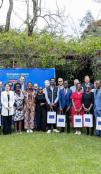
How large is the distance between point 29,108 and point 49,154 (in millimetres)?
4549

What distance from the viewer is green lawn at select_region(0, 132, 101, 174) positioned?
10344 mm

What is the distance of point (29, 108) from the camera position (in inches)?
651

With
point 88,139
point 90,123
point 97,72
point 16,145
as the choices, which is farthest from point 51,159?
point 97,72

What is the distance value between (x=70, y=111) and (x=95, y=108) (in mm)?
1033

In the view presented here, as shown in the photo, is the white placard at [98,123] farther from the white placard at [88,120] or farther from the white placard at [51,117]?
the white placard at [51,117]

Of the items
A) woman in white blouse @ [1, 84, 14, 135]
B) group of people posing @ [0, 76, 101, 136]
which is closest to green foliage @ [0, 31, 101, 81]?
group of people posing @ [0, 76, 101, 136]

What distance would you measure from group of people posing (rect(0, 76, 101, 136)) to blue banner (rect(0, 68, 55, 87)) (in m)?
1.70

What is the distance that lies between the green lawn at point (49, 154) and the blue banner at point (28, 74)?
3297 mm

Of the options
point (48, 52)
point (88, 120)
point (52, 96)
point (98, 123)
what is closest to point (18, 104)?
point (52, 96)

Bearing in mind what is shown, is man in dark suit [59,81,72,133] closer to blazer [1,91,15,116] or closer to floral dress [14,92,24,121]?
floral dress [14,92,24,121]

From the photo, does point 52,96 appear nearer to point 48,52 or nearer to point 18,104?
point 18,104

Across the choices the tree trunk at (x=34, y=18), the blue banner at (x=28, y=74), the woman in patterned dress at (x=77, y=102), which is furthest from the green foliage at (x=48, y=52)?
the tree trunk at (x=34, y=18)

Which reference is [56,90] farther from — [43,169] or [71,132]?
[43,169]

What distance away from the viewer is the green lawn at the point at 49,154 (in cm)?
1034
